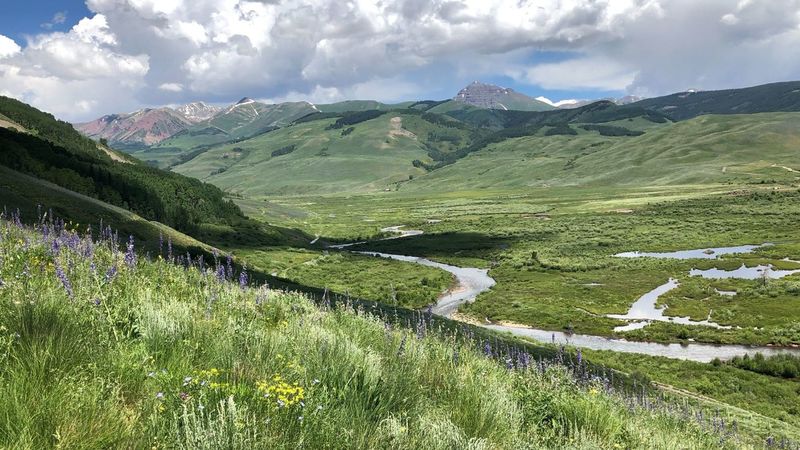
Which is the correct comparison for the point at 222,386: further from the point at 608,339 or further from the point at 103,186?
the point at 103,186

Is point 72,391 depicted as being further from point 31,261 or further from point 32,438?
point 31,261

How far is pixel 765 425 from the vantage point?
2722 cm

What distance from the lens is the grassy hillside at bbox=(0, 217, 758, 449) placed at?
3.93 m

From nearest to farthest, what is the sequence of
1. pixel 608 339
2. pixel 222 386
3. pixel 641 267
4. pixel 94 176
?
pixel 222 386 → pixel 608 339 → pixel 94 176 → pixel 641 267

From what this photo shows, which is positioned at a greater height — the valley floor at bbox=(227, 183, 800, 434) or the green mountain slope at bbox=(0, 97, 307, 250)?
the green mountain slope at bbox=(0, 97, 307, 250)

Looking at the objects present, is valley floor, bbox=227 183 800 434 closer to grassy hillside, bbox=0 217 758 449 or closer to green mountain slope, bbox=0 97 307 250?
green mountain slope, bbox=0 97 307 250

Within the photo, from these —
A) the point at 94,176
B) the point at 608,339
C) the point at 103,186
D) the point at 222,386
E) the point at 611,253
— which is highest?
the point at 94,176

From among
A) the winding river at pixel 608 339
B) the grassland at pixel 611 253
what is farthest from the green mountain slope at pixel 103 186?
the winding river at pixel 608 339

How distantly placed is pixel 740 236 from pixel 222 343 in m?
135

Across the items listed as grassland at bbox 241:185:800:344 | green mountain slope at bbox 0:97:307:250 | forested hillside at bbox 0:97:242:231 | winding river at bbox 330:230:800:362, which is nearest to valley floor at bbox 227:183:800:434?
grassland at bbox 241:185:800:344

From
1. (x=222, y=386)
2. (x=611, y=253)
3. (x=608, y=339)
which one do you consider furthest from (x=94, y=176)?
(x=611, y=253)

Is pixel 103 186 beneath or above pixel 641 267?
above

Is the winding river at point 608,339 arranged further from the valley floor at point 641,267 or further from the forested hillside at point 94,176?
the forested hillside at point 94,176

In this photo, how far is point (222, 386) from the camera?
4719mm
